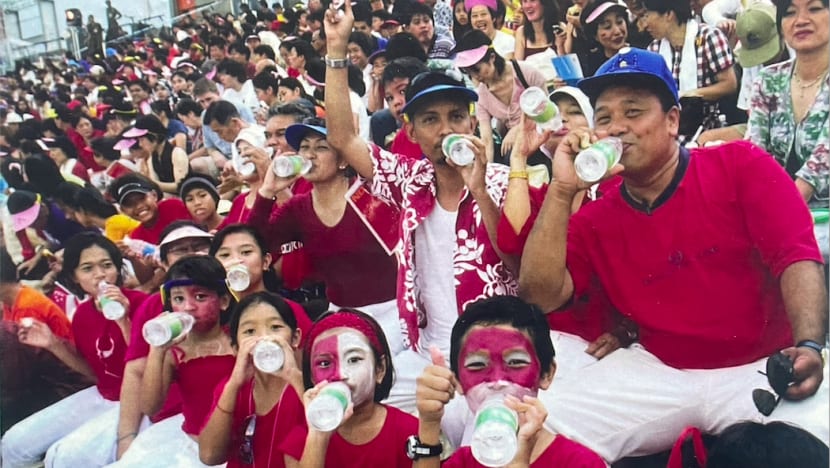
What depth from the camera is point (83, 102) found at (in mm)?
3490

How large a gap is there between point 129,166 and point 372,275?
3.57 ft

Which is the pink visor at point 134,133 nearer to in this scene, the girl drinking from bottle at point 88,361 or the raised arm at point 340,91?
the girl drinking from bottle at point 88,361

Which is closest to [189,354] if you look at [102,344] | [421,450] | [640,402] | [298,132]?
[102,344]

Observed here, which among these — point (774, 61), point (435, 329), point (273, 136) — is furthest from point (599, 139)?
point (273, 136)

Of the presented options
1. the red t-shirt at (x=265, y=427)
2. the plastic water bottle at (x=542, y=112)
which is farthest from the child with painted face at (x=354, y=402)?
the plastic water bottle at (x=542, y=112)

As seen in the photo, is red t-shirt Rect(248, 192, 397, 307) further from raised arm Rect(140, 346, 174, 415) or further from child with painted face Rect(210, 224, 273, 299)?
raised arm Rect(140, 346, 174, 415)

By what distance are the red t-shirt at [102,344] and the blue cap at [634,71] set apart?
176cm

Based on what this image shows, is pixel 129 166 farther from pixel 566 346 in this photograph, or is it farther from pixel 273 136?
pixel 566 346

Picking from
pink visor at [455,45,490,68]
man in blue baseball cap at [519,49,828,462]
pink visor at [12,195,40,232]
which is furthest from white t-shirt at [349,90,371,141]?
pink visor at [12,195,40,232]

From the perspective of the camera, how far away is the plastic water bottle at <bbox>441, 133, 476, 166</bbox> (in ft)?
8.30

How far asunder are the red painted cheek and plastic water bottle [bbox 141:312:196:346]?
0.53 meters

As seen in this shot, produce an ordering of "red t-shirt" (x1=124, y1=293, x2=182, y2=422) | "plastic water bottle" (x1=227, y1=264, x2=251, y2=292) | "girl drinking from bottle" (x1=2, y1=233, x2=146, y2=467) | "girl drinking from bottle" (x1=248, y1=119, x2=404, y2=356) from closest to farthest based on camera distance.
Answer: "girl drinking from bottle" (x1=248, y1=119, x2=404, y2=356)
"plastic water bottle" (x1=227, y1=264, x2=251, y2=292)
"red t-shirt" (x1=124, y1=293, x2=182, y2=422)
"girl drinking from bottle" (x1=2, y1=233, x2=146, y2=467)

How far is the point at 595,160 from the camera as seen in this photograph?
2.32 m

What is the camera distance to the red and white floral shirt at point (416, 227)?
8.38 feet
